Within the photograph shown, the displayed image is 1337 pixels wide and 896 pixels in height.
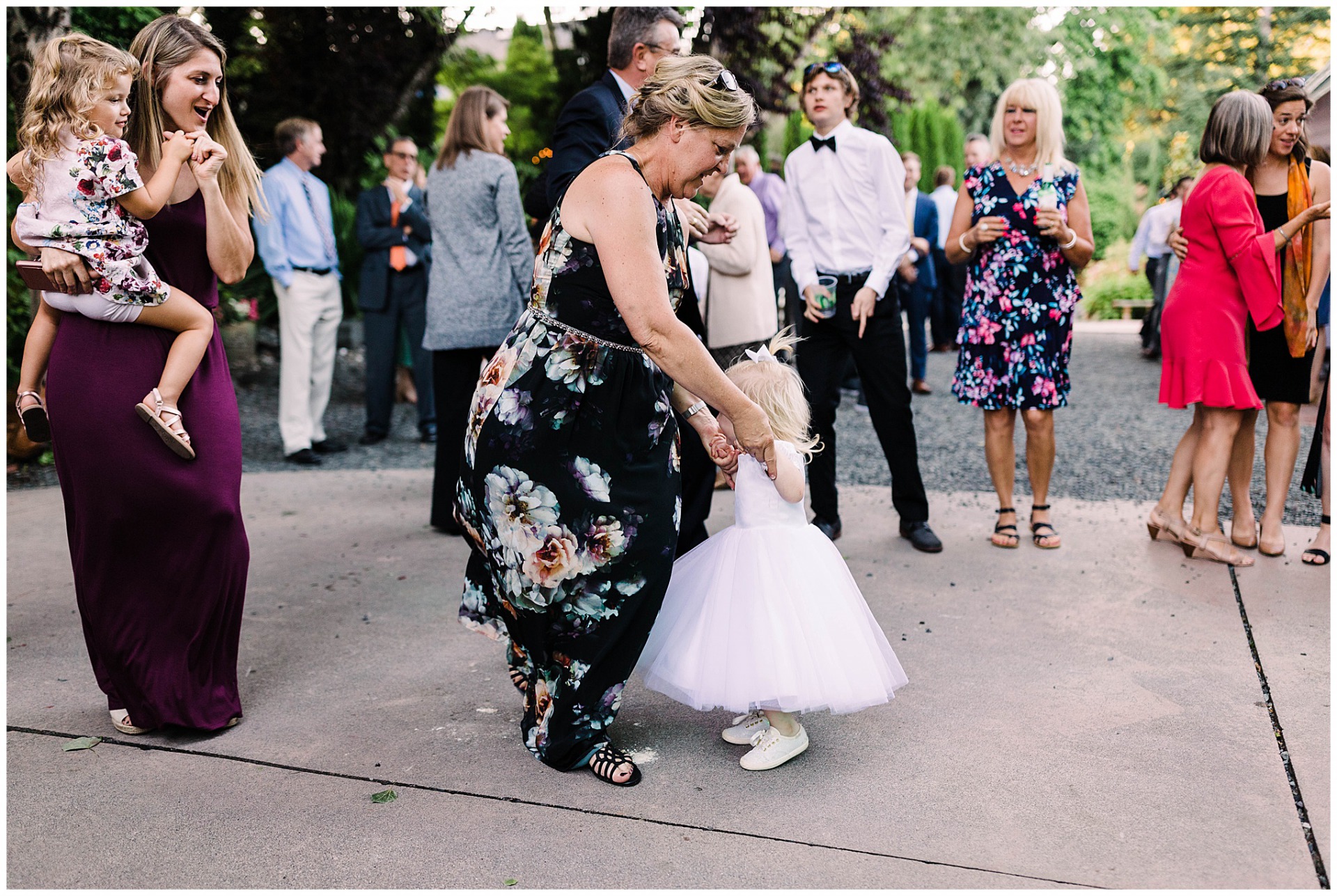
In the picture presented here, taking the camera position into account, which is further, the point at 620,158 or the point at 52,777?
the point at 52,777

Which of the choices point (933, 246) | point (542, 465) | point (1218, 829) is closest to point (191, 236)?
point (542, 465)

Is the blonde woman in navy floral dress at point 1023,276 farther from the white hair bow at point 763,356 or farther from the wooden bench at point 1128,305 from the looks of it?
the wooden bench at point 1128,305

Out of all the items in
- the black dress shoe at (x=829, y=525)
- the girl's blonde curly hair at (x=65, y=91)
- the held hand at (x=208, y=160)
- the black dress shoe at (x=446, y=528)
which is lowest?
the black dress shoe at (x=446, y=528)

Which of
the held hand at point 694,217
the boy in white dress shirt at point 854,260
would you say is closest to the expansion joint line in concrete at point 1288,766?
the boy in white dress shirt at point 854,260

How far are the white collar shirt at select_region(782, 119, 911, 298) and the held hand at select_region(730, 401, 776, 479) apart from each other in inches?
101

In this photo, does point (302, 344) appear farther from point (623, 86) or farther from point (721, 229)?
point (721, 229)

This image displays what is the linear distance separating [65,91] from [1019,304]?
3891 mm

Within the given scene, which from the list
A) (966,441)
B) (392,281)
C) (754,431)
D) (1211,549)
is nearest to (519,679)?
(754,431)

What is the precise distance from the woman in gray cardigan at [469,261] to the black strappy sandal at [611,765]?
262 cm

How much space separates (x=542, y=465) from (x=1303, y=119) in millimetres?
4032

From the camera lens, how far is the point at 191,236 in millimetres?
3256

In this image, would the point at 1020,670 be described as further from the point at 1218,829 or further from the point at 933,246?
the point at 933,246

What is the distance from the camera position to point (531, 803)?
112 inches

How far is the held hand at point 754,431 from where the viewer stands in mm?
2732
